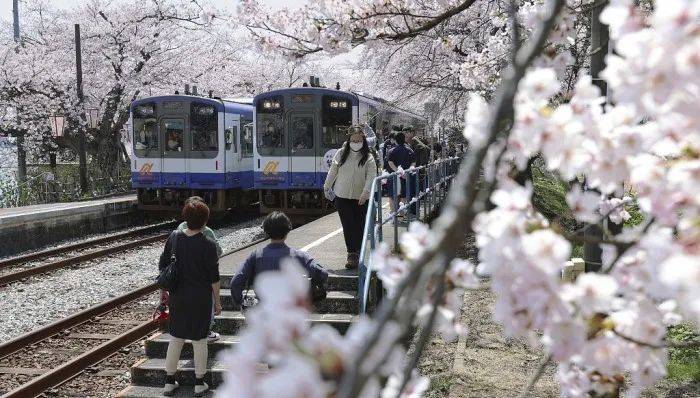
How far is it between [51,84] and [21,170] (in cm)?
391

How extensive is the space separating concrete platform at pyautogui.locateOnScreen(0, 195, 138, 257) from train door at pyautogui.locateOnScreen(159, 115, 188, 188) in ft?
4.64

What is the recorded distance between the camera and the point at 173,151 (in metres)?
16.3

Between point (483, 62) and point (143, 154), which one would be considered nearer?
point (483, 62)

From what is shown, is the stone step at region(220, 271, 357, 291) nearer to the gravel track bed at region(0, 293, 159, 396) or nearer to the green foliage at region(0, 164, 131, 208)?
the gravel track bed at region(0, 293, 159, 396)

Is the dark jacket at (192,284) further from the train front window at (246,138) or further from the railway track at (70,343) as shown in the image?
the train front window at (246,138)

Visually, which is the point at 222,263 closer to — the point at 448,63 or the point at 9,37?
the point at 448,63

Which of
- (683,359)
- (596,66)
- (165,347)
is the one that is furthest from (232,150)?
(596,66)

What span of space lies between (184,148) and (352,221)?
975 centimetres

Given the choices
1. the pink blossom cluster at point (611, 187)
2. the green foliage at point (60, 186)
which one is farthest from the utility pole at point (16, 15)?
the pink blossom cluster at point (611, 187)

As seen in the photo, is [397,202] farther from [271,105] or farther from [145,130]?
[145,130]

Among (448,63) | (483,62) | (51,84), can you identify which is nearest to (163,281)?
(483,62)

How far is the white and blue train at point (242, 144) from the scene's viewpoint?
49.5ft

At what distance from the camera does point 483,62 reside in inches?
282

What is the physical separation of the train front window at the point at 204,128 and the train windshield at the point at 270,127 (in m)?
1.07
